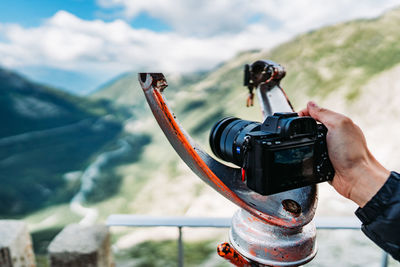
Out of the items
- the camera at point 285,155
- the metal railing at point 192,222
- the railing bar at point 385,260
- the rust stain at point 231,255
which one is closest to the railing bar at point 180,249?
the metal railing at point 192,222

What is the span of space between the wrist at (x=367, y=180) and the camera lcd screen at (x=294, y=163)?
0.26 ft

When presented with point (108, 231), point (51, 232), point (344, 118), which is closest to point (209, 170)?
point (344, 118)

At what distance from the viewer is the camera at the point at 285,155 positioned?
18.6 inches

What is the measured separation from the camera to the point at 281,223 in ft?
1.69

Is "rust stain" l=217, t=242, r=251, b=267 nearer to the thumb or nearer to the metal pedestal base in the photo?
the metal pedestal base

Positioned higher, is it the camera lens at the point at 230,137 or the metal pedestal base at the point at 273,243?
the camera lens at the point at 230,137

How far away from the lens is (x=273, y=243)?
512 mm

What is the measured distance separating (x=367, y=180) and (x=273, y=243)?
19 cm

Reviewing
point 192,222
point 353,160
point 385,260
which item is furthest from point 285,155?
point 385,260

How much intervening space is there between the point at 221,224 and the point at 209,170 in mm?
411

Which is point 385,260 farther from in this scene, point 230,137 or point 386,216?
point 230,137

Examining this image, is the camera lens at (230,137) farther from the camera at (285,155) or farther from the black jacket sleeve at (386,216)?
the black jacket sleeve at (386,216)

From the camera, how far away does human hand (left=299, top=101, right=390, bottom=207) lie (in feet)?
1.62

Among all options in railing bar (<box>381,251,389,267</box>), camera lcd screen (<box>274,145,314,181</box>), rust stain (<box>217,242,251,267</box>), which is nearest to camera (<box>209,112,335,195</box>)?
camera lcd screen (<box>274,145,314,181</box>)
